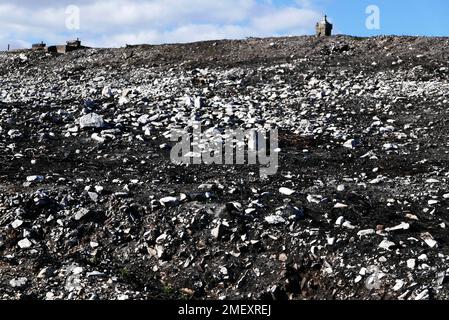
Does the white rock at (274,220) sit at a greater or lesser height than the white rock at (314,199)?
lesser

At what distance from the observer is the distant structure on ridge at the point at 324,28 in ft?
67.1

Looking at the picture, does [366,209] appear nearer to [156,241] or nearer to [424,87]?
[156,241]

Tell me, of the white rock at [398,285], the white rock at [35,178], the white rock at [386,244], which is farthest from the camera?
the white rock at [35,178]

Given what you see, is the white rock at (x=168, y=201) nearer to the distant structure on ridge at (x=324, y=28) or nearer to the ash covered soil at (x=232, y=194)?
the ash covered soil at (x=232, y=194)

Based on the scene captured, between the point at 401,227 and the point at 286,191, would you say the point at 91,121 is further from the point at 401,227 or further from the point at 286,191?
the point at 401,227

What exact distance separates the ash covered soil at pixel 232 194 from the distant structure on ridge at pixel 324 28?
4885 millimetres

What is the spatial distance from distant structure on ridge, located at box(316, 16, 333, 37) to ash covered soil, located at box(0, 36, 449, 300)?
4.89 m

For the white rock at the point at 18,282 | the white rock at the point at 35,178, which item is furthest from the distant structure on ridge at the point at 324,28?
the white rock at the point at 18,282

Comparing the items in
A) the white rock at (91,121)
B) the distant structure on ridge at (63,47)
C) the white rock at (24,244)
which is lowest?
the white rock at (24,244)

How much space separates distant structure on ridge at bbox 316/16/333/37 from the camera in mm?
20453

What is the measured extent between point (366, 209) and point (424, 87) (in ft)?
26.3

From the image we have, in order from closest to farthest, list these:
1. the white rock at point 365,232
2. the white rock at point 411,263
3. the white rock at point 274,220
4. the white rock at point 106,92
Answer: the white rock at point 411,263, the white rock at point 365,232, the white rock at point 274,220, the white rock at point 106,92

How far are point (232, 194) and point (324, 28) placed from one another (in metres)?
13.8

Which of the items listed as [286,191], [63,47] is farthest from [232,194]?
[63,47]
